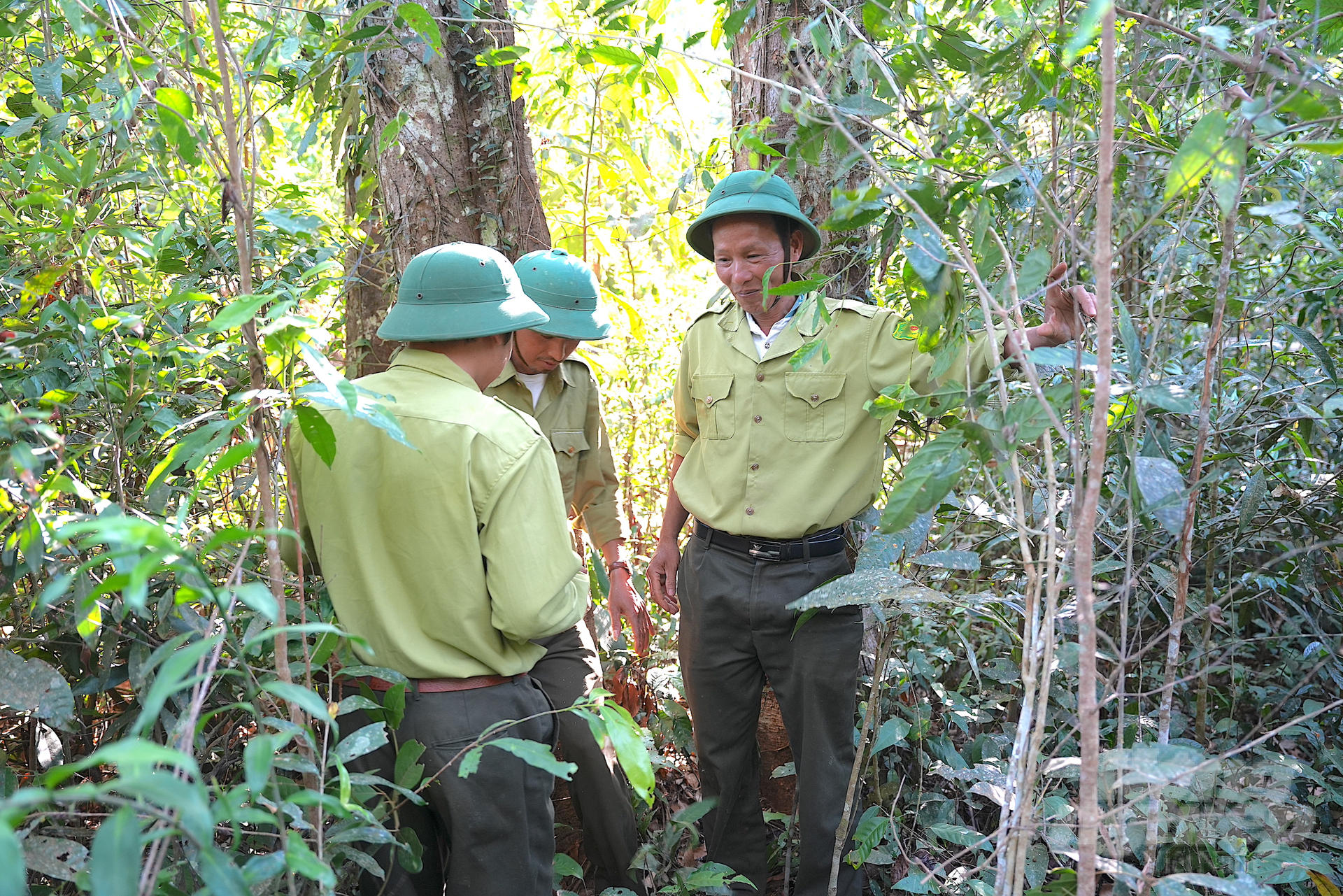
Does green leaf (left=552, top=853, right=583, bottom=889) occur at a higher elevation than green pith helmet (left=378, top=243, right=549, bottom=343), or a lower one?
lower

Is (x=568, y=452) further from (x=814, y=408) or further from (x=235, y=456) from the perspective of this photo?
(x=235, y=456)

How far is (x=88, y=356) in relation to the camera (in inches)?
75.3

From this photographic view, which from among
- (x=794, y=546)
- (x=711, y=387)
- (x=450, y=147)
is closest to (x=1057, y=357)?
(x=794, y=546)

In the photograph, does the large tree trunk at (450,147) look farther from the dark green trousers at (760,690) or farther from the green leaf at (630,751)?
the green leaf at (630,751)

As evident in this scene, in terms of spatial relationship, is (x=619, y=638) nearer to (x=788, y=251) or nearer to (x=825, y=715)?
(x=825, y=715)

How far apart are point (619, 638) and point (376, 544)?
1.38 metres

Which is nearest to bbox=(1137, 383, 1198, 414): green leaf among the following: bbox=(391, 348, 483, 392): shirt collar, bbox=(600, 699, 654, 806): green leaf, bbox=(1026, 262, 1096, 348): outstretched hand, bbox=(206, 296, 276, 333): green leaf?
bbox=(1026, 262, 1096, 348): outstretched hand

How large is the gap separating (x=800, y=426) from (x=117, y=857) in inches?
81.7

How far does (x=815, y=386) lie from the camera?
2604 millimetres

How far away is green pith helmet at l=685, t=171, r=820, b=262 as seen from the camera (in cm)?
252

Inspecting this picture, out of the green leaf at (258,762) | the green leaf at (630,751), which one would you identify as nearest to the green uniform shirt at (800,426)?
the green leaf at (630,751)

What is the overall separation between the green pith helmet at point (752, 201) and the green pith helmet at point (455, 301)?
29.4 inches

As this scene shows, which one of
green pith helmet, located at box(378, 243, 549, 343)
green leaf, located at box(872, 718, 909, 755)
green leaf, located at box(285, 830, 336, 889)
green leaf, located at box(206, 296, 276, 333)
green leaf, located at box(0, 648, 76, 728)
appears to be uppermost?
green pith helmet, located at box(378, 243, 549, 343)

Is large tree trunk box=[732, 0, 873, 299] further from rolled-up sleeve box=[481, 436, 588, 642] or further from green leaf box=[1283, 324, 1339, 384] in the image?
rolled-up sleeve box=[481, 436, 588, 642]
